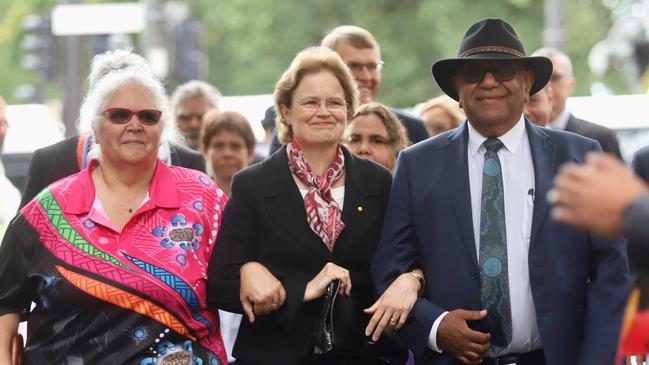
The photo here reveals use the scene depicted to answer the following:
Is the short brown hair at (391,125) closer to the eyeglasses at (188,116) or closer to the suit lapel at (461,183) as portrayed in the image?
the suit lapel at (461,183)

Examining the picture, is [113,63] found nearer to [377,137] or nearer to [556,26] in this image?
[377,137]

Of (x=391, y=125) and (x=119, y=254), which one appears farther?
(x=391, y=125)

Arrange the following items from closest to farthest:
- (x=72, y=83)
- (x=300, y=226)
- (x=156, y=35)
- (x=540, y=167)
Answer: (x=540, y=167) → (x=300, y=226) → (x=72, y=83) → (x=156, y=35)

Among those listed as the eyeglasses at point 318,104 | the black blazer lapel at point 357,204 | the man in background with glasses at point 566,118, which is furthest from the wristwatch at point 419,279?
the man in background with glasses at point 566,118

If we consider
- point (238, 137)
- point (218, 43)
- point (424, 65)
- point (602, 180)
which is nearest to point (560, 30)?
point (424, 65)

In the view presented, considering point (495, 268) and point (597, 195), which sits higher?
point (597, 195)

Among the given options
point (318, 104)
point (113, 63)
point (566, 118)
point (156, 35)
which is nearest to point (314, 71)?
point (318, 104)

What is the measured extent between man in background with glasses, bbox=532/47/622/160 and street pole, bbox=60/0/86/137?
1137 cm

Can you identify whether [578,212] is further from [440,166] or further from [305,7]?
[305,7]

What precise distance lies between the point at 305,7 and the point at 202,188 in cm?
2597

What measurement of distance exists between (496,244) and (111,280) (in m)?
1.54

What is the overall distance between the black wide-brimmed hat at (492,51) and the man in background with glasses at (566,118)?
2202 mm

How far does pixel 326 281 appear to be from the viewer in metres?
5.93

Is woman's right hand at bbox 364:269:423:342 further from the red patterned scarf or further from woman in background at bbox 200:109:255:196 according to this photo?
woman in background at bbox 200:109:255:196
